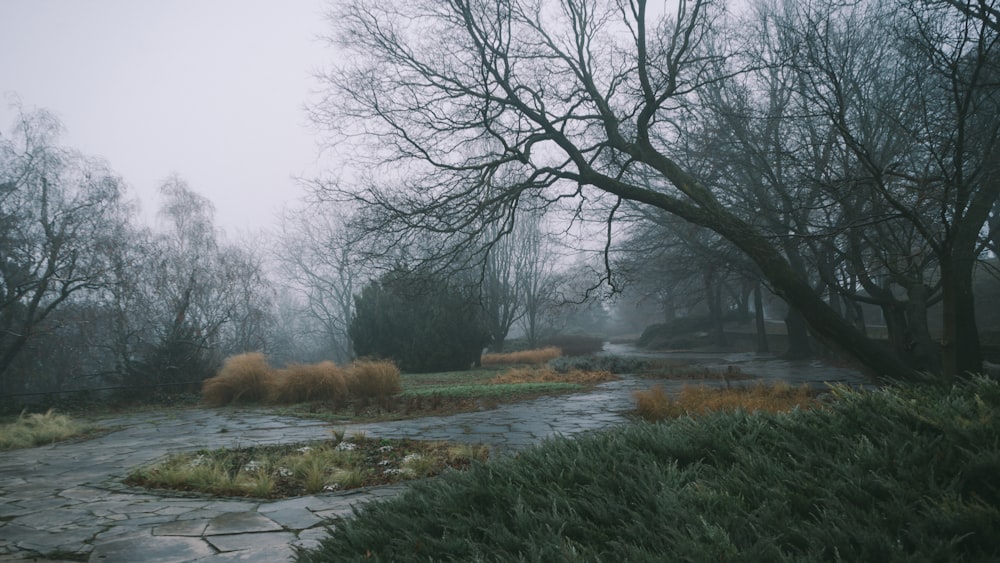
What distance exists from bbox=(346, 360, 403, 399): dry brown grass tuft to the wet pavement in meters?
2.29

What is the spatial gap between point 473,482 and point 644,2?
7.57 metres

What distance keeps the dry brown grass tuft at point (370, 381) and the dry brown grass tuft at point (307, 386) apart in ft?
0.64

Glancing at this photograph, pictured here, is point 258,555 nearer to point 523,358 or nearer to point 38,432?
point 38,432

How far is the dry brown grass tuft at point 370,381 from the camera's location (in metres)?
11.1

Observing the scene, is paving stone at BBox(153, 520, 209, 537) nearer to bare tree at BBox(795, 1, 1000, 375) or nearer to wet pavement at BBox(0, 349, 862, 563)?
wet pavement at BBox(0, 349, 862, 563)

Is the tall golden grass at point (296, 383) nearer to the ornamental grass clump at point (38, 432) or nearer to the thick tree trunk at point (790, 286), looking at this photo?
the ornamental grass clump at point (38, 432)

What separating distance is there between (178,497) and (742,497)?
4090mm

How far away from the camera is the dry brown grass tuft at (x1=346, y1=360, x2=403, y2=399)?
1110 cm

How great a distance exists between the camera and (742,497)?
213cm

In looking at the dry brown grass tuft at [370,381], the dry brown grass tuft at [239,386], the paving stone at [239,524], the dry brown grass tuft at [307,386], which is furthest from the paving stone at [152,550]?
the dry brown grass tuft at [239,386]

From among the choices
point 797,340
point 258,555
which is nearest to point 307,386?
point 258,555

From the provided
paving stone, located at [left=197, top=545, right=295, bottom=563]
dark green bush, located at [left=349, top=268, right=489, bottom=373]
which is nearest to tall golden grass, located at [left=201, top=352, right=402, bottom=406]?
dark green bush, located at [left=349, top=268, right=489, bottom=373]

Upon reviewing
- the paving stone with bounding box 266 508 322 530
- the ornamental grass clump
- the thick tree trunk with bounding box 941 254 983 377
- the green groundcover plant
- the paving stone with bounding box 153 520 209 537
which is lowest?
the paving stone with bounding box 266 508 322 530

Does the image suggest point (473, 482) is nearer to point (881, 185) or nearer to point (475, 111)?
point (881, 185)
